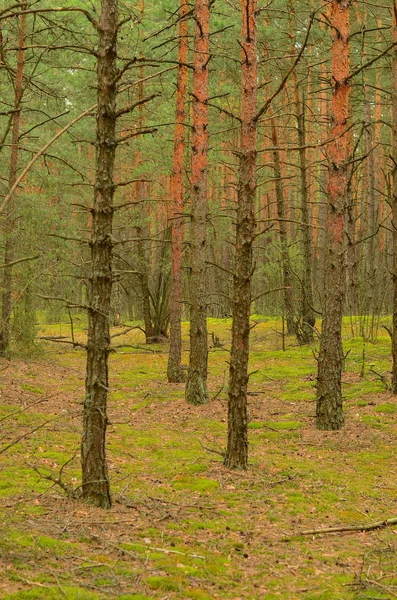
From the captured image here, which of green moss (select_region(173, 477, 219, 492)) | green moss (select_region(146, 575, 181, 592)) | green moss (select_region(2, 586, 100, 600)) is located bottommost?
green moss (select_region(173, 477, 219, 492))

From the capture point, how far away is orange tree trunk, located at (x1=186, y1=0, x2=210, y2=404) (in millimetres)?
11016

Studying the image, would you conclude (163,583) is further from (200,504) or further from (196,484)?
(196,484)

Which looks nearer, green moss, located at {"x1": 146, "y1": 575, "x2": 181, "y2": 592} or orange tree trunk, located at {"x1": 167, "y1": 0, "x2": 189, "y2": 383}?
green moss, located at {"x1": 146, "y1": 575, "x2": 181, "y2": 592}

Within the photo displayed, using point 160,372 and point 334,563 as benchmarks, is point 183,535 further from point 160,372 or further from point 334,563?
point 160,372

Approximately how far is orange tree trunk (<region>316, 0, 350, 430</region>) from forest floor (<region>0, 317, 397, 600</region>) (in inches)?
19.4

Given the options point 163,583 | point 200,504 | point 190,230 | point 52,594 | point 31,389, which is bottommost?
point 200,504

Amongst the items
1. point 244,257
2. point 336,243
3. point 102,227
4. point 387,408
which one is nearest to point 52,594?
point 102,227

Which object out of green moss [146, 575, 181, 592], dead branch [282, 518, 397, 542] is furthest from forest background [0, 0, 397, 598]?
dead branch [282, 518, 397, 542]

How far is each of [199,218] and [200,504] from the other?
6026 millimetres

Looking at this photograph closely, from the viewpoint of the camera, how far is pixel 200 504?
20.0 ft

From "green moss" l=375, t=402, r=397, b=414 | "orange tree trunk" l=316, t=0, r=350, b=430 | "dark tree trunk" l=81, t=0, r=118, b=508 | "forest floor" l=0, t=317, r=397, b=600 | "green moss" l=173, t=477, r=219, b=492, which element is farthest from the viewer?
"green moss" l=375, t=402, r=397, b=414

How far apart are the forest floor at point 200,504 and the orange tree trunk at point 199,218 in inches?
23.8

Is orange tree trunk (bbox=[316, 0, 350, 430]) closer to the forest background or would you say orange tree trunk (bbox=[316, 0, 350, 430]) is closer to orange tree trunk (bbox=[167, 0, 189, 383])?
the forest background

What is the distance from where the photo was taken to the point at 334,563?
4766mm
